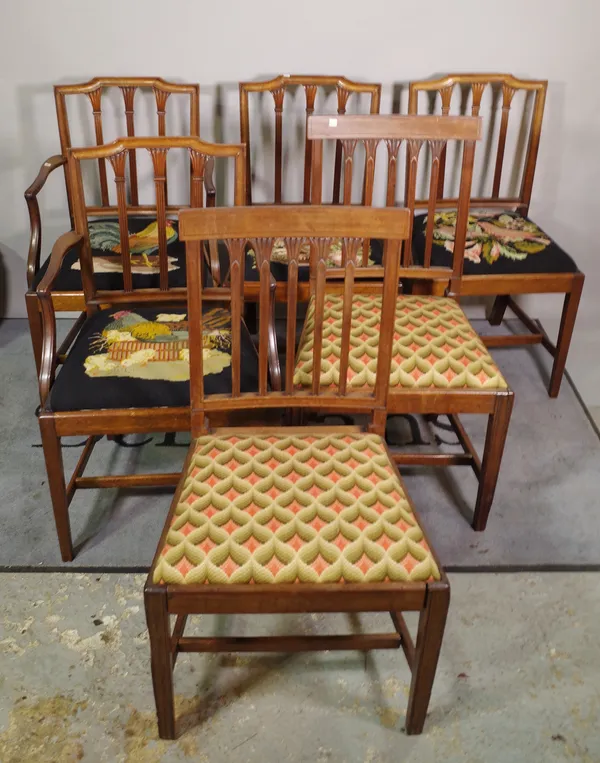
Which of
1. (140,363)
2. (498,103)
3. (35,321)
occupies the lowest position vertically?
(35,321)

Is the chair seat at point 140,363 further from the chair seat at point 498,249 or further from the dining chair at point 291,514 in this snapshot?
the chair seat at point 498,249

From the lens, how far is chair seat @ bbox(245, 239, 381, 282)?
225 centimetres

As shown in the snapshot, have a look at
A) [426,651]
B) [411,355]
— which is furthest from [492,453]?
[426,651]

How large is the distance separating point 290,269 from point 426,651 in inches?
29.3

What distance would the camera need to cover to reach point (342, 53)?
8.32 feet

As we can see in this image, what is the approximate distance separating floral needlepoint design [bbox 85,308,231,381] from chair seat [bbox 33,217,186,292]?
236 mm

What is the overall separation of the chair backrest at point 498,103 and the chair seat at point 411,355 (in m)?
0.86

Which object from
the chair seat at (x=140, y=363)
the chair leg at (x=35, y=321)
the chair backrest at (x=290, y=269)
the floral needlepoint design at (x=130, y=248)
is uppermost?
the chair backrest at (x=290, y=269)

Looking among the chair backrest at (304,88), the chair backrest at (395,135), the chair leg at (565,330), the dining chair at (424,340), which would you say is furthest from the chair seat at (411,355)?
the chair backrest at (304,88)

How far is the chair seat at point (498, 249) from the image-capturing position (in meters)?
2.34

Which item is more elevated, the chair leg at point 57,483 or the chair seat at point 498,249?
the chair seat at point 498,249

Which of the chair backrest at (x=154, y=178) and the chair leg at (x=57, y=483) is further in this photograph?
the chair backrest at (x=154, y=178)

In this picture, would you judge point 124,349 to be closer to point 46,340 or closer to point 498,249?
point 46,340

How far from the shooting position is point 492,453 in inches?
72.3
